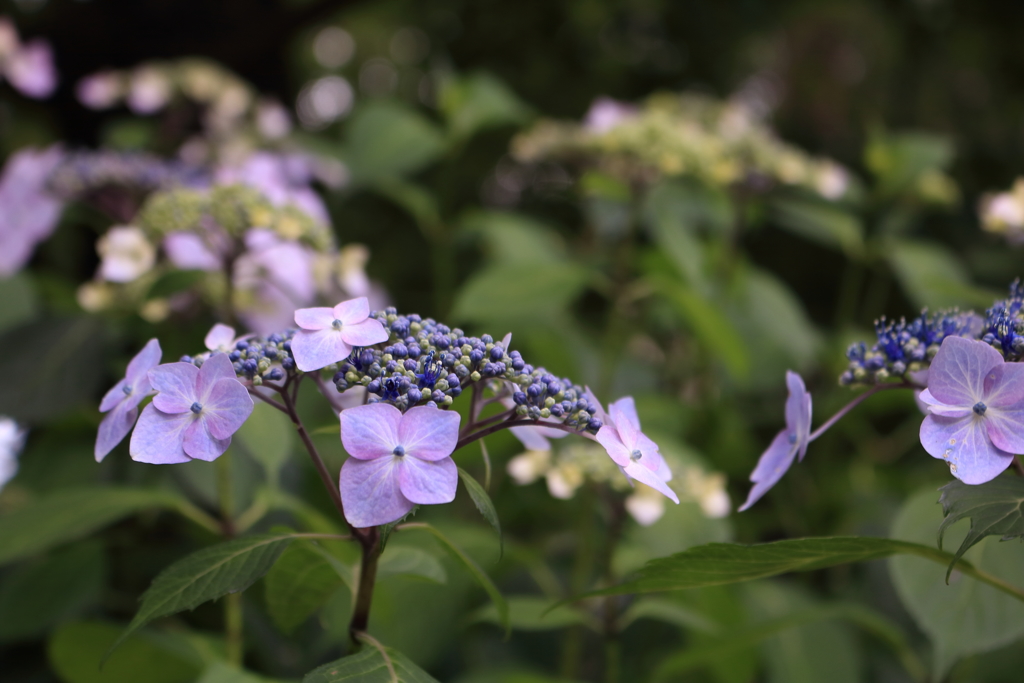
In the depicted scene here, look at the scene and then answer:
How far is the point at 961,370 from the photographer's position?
548 millimetres

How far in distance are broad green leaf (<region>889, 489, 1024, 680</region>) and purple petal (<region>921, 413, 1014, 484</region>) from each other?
0.20 m

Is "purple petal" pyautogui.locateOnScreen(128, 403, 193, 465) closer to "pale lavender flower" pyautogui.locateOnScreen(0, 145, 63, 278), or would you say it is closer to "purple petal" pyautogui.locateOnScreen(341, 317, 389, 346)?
"purple petal" pyautogui.locateOnScreen(341, 317, 389, 346)

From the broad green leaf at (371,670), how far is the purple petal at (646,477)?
0.68ft

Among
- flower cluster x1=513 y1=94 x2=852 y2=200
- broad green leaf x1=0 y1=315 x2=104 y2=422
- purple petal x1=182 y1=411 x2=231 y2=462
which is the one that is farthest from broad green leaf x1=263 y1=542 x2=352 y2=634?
flower cluster x1=513 y1=94 x2=852 y2=200

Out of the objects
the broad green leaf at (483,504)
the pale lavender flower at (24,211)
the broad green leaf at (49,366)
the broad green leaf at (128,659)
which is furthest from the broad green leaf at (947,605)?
the pale lavender flower at (24,211)

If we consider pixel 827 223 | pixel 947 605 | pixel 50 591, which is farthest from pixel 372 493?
pixel 827 223

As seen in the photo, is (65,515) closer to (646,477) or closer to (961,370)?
(646,477)

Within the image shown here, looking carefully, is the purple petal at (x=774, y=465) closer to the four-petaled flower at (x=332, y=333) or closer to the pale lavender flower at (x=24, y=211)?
the four-petaled flower at (x=332, y=333)

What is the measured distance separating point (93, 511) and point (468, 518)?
775 mm

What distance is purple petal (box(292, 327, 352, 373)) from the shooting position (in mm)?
542

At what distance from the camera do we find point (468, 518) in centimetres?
155

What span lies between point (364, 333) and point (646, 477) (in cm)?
23

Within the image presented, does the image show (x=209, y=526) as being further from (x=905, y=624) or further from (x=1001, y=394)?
(x=905, y=624)

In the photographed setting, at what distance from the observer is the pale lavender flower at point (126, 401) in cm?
60
